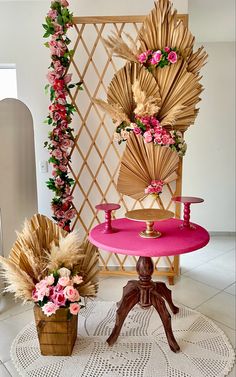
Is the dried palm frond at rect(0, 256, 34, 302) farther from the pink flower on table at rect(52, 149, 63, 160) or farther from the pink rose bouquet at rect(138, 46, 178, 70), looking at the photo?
the pink rose bouquet at rect(138, 46, 178, 70)

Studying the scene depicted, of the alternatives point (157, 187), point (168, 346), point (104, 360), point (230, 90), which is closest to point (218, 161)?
point (230, 90)

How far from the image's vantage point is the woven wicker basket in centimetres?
166

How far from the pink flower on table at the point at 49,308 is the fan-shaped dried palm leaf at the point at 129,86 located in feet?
4.54

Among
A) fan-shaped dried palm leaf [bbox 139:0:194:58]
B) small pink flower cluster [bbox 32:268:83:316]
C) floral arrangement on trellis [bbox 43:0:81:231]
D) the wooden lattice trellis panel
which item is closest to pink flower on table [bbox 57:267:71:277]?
small pink flower cluster [bbox 32:268:83:316]

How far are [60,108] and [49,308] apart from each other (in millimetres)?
1388

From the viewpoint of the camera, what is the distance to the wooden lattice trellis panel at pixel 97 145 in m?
2.38

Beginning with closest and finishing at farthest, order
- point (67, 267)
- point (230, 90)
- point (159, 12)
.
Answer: point (67, 267) < point (159, 12) < point (230, 90)

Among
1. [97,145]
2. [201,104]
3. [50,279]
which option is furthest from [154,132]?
[201,104]

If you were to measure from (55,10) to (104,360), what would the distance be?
7.43 feet

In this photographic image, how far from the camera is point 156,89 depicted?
2.18 metres

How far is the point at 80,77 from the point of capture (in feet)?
7.87

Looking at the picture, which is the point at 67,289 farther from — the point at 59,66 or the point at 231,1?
the point at 231,1

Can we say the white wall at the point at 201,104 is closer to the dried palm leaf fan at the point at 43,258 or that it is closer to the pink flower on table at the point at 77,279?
the dried palm leaf fan at the point at 43,258

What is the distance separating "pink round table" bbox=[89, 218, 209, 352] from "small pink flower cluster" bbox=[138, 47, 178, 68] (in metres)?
1.11
